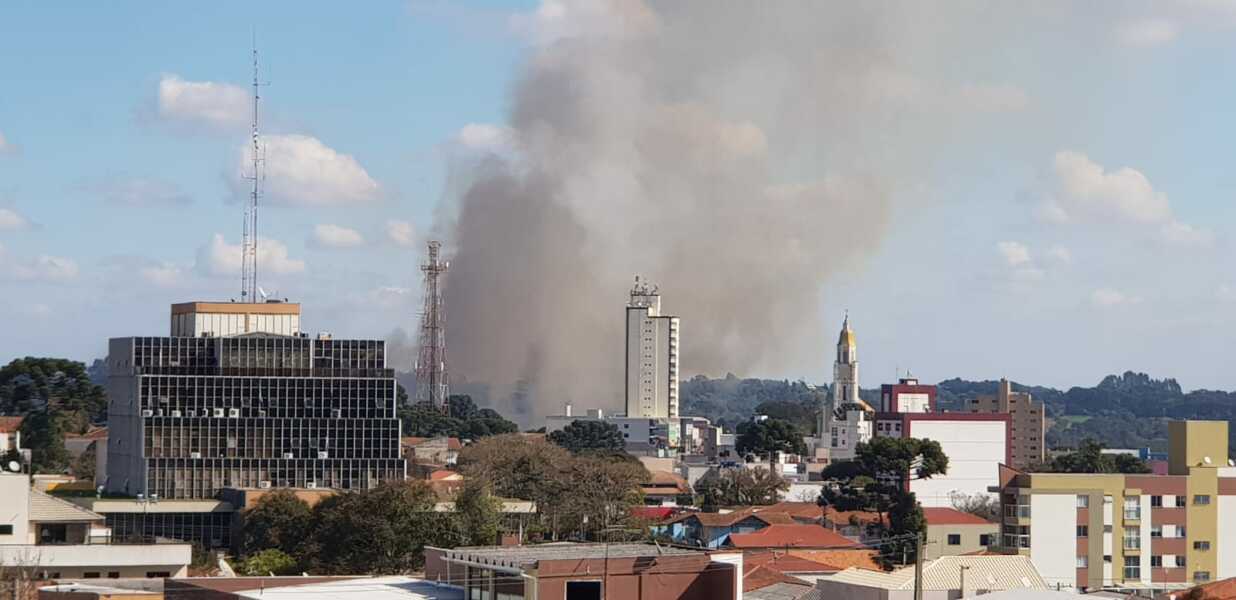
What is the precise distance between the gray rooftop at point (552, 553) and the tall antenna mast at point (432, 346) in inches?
4995

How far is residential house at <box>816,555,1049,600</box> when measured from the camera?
44.7 metres

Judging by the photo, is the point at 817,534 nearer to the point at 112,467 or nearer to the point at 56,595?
the point at 112,467

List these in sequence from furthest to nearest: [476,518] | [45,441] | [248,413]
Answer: [45,441] → [248,413] → [476,518]

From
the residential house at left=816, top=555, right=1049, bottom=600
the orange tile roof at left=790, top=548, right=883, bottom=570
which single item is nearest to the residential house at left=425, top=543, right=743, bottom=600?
the residential house at left=816, top=555, right=1049, bottom=600

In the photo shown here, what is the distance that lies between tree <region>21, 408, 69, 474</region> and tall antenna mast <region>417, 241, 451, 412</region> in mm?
65476

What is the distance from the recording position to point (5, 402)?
105125 millimetres

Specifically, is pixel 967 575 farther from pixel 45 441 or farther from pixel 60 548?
pixel 45 441

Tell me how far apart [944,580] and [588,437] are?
4943 inches

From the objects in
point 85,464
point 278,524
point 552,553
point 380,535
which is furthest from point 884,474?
point 552,553

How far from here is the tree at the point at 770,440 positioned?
153000mm

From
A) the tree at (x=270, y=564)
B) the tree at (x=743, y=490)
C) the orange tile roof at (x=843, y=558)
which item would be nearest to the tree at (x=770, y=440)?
the tree at (x=743, y=490)

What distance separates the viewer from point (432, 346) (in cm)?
17225

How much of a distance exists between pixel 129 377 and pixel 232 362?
4.84 m

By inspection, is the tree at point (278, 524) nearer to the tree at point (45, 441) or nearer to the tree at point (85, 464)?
the tree at point (85, 464)
